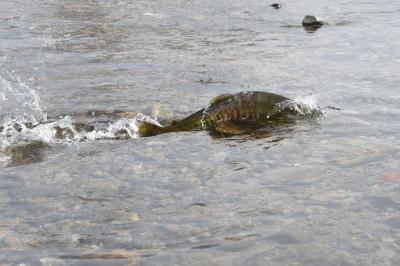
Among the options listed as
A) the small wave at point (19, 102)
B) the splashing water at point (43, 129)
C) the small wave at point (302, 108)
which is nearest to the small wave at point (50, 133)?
the splashing water at point (43, 129)

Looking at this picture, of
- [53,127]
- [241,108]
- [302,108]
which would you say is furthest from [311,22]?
[53,127]

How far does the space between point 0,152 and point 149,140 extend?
1.67m

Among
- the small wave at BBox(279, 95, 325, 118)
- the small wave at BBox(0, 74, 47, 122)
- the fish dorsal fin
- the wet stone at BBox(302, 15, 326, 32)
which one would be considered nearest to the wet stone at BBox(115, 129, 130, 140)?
the fish dorsal fin

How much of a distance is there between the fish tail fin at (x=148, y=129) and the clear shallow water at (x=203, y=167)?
23 cm

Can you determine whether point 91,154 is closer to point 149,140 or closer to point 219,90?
point 149,140

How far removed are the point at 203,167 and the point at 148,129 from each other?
1367 mm

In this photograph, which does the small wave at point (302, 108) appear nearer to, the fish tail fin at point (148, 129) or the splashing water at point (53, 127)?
the splashing water at point (53, 127)

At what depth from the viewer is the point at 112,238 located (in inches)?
176

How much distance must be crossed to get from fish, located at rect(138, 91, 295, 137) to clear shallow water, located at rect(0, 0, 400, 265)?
8.8 inches

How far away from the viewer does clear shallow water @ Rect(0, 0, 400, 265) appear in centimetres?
435

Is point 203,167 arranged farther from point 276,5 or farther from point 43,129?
point 276,5

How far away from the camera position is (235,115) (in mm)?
7254

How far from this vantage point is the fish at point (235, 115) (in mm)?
7105

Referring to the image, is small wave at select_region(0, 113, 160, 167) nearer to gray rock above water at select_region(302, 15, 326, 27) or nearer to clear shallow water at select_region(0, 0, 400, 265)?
clear shallow water at select_region(0, 0, 400, 265)
